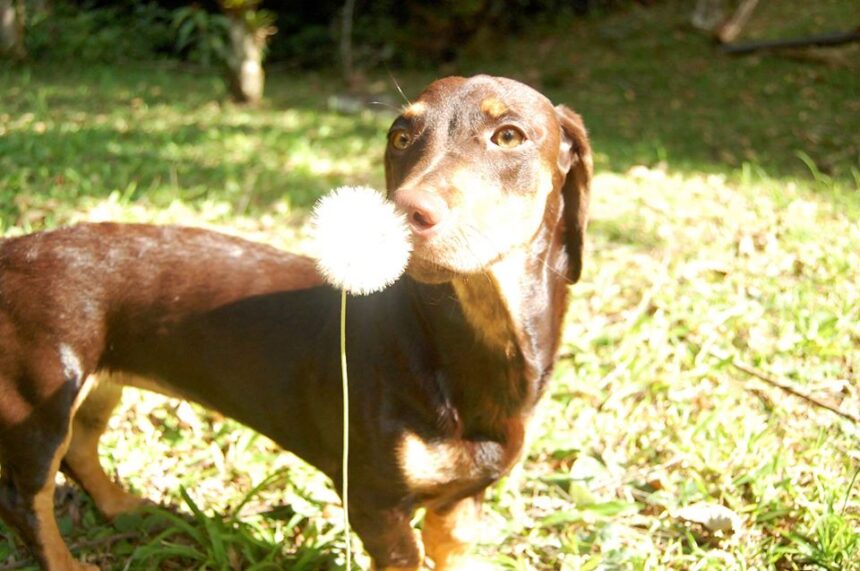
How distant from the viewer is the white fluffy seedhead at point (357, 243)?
1.55 meters

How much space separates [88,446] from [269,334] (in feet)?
2.98

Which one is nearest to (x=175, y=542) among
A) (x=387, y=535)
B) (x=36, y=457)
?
(x=36, y=457)

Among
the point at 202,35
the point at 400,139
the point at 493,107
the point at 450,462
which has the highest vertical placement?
the point at 493,107

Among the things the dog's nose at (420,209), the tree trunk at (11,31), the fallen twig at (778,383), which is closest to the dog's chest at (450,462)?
the dog's nose at (420,209)

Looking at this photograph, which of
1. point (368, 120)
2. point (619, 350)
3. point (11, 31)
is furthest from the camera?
point (11, 31)

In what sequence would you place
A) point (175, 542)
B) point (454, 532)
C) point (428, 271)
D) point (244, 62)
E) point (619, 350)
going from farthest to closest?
point (244, 62)
point (619, 350)
point (175, 542)
point (454, 532)
point (428, 271)

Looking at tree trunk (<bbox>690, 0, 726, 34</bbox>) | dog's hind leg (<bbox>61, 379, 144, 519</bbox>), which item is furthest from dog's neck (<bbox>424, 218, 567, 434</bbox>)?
tree trunk (<bbox>690, 0, 726, 34</bbox>)

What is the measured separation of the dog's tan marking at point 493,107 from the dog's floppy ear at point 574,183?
0.32m

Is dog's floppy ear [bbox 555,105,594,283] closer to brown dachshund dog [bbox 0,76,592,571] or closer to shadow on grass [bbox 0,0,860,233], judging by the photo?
brown dachshund dog [bbox 0,76,592,571]

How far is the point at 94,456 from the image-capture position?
9.46 feet

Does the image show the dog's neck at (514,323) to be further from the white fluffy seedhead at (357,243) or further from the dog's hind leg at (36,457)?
the dog's hind leg at (36,457)

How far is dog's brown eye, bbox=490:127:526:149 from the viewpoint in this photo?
2.18 m

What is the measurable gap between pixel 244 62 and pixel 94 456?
6005 mm

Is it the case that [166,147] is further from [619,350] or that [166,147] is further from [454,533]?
[454,533]
